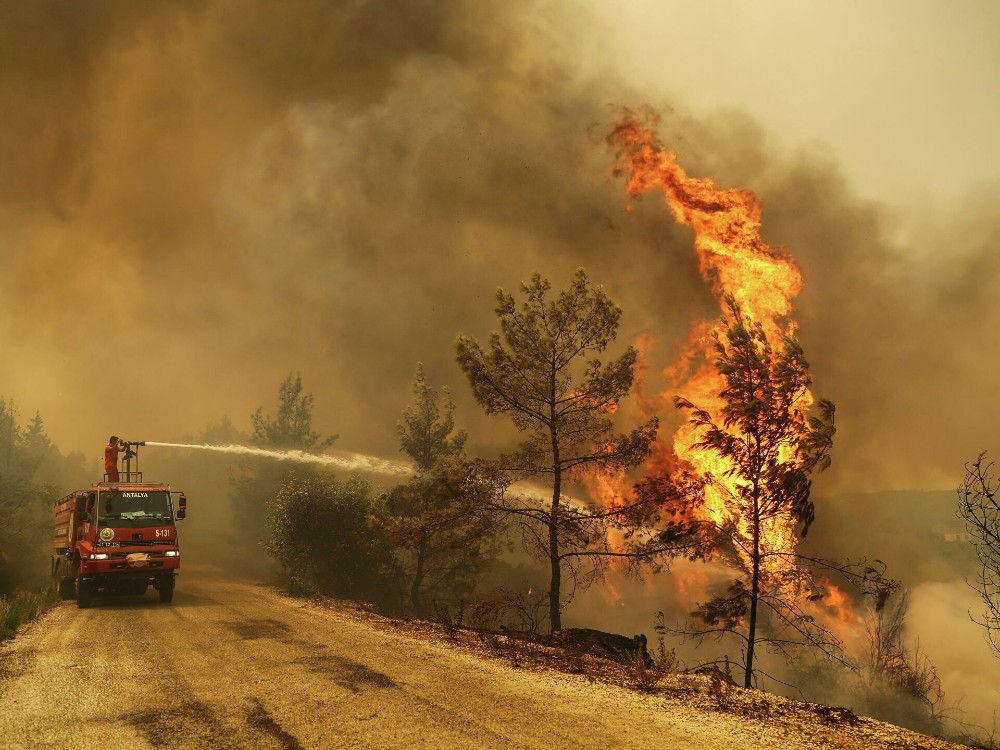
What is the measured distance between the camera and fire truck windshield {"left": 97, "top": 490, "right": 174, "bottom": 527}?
1912 cm

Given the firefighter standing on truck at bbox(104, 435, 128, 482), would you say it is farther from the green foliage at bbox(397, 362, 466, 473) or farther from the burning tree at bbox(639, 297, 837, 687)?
the burning tree at bbox(639, 297, 837, 687)

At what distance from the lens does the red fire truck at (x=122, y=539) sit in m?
18.7

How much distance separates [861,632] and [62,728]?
4138 centimetres

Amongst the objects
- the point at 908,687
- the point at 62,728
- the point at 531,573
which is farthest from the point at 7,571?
the point at 908,687

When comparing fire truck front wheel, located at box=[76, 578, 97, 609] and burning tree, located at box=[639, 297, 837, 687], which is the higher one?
burning tree, located at box=[639, 297, 837, 687]

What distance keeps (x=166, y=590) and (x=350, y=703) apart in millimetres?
14771

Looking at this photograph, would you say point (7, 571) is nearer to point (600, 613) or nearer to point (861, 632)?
point (600, 613)

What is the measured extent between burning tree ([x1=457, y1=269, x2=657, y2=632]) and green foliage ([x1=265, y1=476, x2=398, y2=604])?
14.0 m

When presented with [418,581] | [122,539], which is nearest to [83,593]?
[122,539]

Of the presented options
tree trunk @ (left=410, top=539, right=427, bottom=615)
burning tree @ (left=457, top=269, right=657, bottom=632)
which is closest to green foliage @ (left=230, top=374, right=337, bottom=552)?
tree trunk @ (left=410, top=539, right=427, bottom=615)

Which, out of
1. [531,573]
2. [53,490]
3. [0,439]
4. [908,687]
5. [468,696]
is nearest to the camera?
[468,696]

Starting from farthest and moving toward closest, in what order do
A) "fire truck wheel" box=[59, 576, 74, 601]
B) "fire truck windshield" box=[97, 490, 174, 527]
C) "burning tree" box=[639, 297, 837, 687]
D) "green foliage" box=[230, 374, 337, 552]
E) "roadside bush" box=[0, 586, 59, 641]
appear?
"green foliage" box=[230, 374, 337, 552]
"fire truck wheel" box=[59, 576, 74, 601]
"fire truck windshield" box=[97, 490, 174, 527]
"roadside bush" box=[0, 586, 59, 641]
"burning tree" box=[639, 297, 837, 687]

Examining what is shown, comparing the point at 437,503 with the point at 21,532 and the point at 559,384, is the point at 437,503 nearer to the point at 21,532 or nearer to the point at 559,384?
the point at 559,384

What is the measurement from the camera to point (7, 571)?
1345 inches
